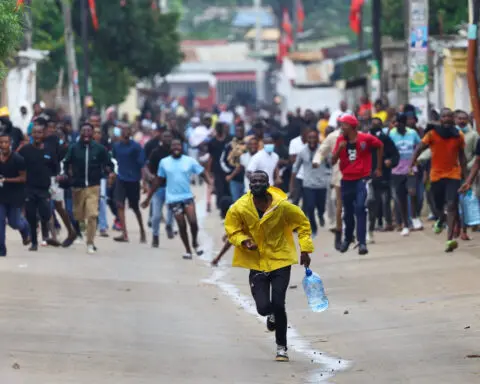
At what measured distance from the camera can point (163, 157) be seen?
75.7 ft

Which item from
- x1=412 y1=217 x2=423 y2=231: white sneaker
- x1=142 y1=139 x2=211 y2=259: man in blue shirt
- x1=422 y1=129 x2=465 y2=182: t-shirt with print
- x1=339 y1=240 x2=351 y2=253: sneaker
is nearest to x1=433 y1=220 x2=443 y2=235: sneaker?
x1=412 y1=217 x2=423 y2=231: white sneaker

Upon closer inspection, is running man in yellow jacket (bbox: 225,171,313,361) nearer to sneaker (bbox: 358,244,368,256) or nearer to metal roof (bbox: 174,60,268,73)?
sneaker (bbox: 358,244,368,256)

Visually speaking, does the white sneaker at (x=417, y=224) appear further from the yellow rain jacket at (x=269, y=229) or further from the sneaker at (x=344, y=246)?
the yellow rain jacket at (x=269, y=229)

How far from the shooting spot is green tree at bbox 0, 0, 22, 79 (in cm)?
1359

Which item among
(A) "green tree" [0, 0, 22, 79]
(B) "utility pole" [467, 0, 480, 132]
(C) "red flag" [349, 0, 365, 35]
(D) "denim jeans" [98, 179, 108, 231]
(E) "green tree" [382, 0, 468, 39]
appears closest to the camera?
(A) "green tree" [0, 0, 22, 79]

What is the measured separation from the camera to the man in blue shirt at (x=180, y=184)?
2106 centimetres

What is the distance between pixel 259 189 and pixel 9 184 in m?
8.52

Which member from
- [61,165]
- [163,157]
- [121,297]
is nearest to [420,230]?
[163,157]

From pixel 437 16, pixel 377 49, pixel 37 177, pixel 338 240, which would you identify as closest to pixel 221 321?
pixel 338 240

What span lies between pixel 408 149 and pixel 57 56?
111ft

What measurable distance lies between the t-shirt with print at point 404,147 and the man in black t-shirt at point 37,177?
535cm

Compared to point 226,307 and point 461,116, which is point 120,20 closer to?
point 461,116

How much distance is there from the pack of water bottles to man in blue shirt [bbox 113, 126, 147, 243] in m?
5.39

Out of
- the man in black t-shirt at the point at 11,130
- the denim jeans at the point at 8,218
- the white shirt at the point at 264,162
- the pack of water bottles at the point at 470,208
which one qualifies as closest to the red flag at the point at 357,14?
the man in black t-shirt at the point at 11,130
